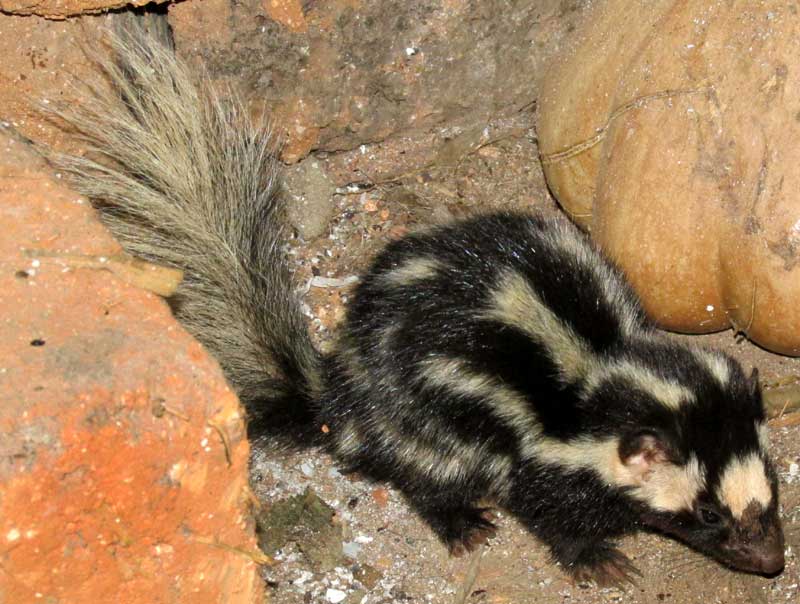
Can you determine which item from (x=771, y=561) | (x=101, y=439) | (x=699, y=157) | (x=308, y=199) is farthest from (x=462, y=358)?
(x=101, y=439)

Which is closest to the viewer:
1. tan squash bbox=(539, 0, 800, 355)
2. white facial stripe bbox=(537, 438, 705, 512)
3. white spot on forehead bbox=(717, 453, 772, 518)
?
white spot on forehead bbox=(717, 453, 772, 518)

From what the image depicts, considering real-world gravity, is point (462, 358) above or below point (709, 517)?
above

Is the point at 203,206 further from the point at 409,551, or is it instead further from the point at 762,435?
the point at 762,435

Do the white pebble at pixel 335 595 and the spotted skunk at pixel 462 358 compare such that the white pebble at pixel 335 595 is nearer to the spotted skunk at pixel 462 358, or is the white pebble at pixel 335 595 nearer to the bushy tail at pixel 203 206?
the spotted skunk at pixel 462 358

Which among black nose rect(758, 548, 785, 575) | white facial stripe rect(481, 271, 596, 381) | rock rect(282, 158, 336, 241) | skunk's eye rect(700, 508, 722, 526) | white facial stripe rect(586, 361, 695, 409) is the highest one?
rock rect(282, 158, 336, 241)

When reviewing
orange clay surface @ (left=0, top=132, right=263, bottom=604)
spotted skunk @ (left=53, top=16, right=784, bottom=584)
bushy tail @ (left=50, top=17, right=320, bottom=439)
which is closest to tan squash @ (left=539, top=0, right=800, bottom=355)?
spotted skunk @ (left=53, top=16, right=784, bottom=584)

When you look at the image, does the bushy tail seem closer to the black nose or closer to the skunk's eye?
the skunk's eye
